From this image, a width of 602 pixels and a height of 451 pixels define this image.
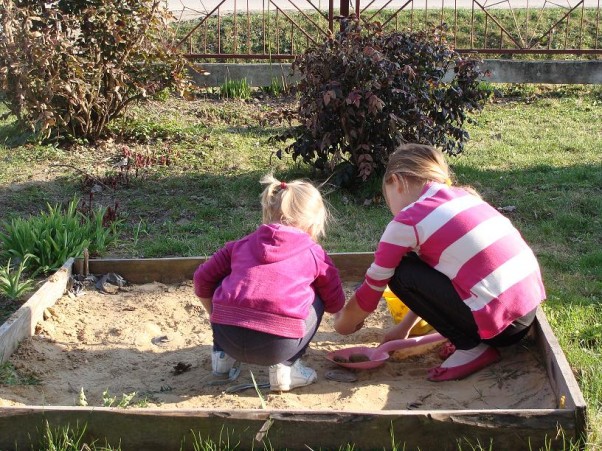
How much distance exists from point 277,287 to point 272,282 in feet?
0.09

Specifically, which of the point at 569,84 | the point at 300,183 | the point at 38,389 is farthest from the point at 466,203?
the point at 569,84

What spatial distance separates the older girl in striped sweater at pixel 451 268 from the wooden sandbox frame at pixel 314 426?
1.55 ft

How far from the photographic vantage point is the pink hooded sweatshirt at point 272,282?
3.30m

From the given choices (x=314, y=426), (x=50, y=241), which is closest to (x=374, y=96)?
(x=50, y=241)

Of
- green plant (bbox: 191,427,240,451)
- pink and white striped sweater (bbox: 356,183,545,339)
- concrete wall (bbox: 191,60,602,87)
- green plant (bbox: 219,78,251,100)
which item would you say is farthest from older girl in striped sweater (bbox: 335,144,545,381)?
concrete wall (bbox: 191,60,602,87)

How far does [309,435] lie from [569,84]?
9.02 meters

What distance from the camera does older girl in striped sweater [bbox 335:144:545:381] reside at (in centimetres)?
332

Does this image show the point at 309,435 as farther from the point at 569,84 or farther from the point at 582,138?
the point at 569,84

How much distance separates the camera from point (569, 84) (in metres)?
10.8

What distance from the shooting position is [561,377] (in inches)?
Answer: 122

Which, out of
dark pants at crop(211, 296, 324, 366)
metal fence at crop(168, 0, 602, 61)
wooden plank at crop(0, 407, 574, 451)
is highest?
metal fence at crop(168, 0, 602, 61)

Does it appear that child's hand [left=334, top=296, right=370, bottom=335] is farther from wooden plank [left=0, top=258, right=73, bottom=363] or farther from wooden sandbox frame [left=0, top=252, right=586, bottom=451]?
wooden plank [left=0, top=258, right=73, bottom=363]

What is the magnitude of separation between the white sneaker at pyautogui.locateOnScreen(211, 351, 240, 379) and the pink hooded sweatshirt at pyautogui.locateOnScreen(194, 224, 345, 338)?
1.15 ft

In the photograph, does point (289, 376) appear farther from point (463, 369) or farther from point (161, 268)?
point (161, 268)
